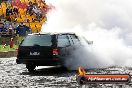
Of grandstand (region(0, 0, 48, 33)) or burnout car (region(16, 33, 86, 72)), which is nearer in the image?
burnout car (region(16, 33, 86, 72))

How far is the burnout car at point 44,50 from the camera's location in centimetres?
1639

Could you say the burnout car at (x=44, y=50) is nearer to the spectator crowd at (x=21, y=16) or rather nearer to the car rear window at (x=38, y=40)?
the car rear window at (x=38, y=40)

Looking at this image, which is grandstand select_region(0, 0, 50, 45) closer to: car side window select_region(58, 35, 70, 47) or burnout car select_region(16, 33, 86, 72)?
car side window select_region(58, 35, 70, 47)

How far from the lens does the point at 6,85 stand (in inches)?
495

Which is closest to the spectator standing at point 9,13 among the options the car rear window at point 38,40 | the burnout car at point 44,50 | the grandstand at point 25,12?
Result: the grandstand at point 25,12

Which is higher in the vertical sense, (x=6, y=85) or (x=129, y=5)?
(x=129, y=5)

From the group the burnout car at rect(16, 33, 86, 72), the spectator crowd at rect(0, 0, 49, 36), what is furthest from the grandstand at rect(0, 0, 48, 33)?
the burnout car at rect(16, 33, 86, 72)

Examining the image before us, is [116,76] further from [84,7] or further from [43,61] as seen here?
[84,7]

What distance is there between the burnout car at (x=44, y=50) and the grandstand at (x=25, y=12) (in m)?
24.9

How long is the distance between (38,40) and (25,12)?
29.9 m

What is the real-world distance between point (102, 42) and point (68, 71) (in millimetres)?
7897

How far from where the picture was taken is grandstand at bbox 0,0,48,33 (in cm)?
4344

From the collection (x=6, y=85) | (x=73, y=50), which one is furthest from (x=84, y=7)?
(x=6, y=85)

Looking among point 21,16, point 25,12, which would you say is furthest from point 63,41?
point 25,12
